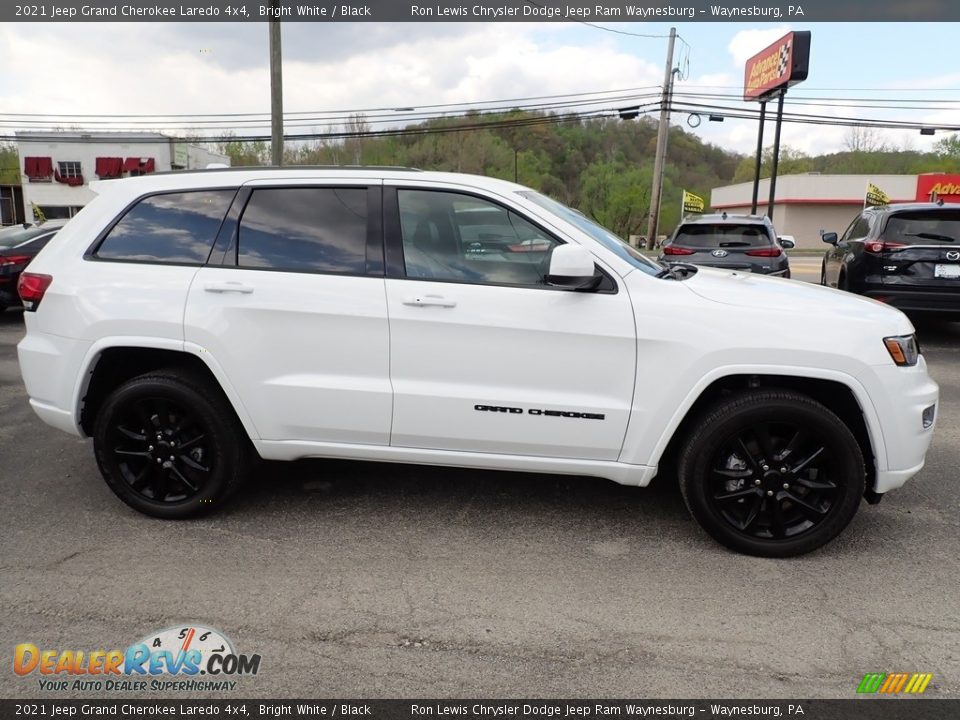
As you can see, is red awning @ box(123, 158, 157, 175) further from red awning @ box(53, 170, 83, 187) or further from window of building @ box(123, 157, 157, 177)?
red awning @ box(53, 170, 83, 187)

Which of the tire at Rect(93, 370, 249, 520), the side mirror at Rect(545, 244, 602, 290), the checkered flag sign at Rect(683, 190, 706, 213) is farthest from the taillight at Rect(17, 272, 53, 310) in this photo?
the checkered flag sign at Rect(683, 190, 706, 213)

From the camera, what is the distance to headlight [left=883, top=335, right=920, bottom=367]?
11.1 ft

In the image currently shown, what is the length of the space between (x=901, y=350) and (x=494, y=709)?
97.7 inches

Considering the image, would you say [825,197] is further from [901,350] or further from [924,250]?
[901,350]

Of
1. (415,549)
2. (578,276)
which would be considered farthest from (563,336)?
(415,549)

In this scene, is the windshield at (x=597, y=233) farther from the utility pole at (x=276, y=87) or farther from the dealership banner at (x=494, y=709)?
the utility pole at (x=276, y=87)

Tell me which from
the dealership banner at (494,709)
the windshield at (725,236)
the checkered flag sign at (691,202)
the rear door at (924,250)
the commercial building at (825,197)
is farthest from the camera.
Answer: the commercial building at (825,197)

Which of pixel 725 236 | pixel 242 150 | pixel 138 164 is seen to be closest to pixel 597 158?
pixel 242 150

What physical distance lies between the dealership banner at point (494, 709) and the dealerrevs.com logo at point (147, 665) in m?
0.10

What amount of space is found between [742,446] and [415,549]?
168 centimetres

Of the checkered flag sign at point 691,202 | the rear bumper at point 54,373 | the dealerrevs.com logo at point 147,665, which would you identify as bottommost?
the dealerrevs.com logo at point 147,665

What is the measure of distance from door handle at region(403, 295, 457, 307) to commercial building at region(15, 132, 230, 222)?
49.0 m

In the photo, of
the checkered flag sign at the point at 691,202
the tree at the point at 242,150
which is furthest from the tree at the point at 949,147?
the tree at the point at 242,150

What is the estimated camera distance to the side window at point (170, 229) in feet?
12.7
